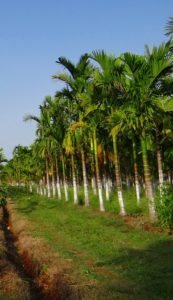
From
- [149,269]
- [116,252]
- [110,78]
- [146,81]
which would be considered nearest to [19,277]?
[149,269]

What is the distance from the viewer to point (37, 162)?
Result: 74562 mm

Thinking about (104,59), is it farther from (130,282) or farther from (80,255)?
(130,282)

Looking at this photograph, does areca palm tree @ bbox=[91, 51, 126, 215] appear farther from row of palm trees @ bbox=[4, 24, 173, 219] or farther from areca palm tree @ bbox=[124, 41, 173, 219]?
areca palm tree @ bbox=[124, 41, 173, 219]

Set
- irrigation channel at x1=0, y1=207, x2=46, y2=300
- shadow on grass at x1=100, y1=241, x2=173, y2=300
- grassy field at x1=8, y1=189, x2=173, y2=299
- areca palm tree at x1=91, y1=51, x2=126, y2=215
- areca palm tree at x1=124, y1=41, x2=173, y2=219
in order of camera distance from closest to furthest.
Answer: shadow on grass at x1=100, y1=241, x2=173, y2=300, grassy field at x1=8, y1=189, x2=173, y2=299, irrigation channel at x1=0, y1=207, x2=46, y2=300, areca palm tree at x1=124, y1=41, x2=173, y2=219, areca palm tree at x1=91, y1=51, x2=126, y2=215

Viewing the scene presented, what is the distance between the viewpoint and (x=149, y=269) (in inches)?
539

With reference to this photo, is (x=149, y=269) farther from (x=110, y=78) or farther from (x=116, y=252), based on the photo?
(x=110, y=78)

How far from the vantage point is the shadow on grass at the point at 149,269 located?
36.6ft

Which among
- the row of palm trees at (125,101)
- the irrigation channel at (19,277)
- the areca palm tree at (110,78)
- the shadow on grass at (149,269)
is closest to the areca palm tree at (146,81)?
the row of palm trees at (125,101)

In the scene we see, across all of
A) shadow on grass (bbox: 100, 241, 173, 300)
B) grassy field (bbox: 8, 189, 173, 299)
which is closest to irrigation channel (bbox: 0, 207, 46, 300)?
grassy field (bbox: 8, 189, 173, 299)

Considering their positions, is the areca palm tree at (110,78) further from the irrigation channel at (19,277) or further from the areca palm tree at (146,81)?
the irrigation channel at (19,277)

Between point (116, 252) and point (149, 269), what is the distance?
3363 mm

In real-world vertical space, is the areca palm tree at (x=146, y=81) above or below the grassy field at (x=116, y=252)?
above

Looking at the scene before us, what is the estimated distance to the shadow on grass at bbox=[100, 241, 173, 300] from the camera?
11152 mm

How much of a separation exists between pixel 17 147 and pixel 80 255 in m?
82.8
